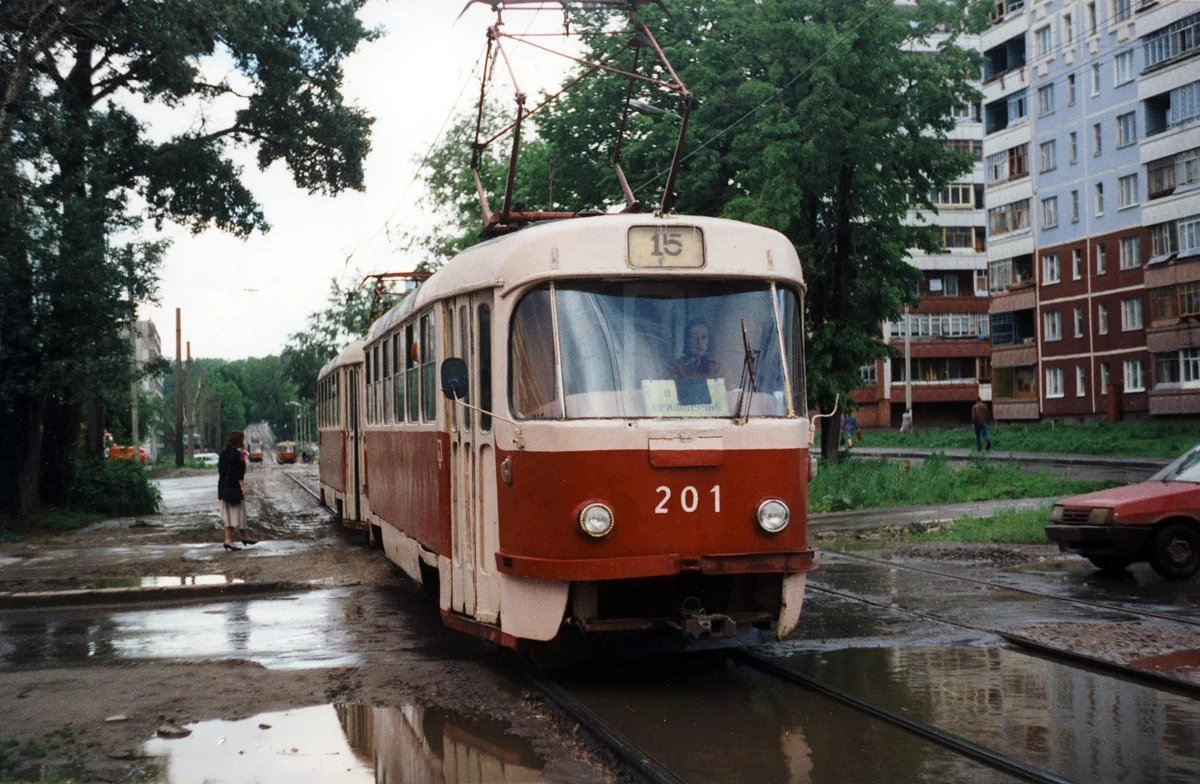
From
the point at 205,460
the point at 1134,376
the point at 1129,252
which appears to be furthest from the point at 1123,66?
the point at 205,460

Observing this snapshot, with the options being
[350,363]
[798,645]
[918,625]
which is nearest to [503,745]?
[798,645]

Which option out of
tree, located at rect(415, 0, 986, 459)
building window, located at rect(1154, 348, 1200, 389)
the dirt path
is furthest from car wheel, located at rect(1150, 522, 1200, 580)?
building window, located at rect(1154, 348, 1200, 389)

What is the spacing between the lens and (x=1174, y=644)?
415 inches

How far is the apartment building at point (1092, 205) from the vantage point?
2183 inches

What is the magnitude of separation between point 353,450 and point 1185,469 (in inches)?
490

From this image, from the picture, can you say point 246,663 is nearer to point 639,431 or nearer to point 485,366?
point 485,366

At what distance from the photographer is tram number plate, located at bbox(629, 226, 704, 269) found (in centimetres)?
951

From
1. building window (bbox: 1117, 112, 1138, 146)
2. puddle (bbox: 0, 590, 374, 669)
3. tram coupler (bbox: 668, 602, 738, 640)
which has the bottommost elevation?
puddle (bbox: 0, 590, 374, 669)

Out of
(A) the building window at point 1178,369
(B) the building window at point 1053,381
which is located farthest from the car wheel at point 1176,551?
(B) the building window at point 1053,381

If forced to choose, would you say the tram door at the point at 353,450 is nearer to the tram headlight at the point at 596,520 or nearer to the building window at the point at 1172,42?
the tram headlight at the point at 596,520

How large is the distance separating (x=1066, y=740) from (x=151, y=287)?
74.0ft

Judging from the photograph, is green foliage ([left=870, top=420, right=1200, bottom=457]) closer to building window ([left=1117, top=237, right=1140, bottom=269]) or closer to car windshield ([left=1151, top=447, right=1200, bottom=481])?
building window ([left=1117, top=237, right=1140, bottom=269])

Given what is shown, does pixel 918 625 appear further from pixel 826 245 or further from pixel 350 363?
pixel 826 245

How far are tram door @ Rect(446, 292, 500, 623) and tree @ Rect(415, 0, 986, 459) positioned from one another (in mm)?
20035
